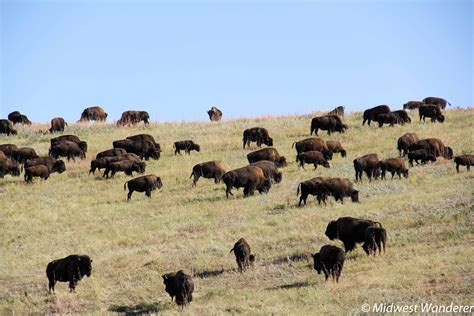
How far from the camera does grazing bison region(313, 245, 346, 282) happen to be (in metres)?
19.4

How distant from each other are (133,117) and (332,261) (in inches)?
1268

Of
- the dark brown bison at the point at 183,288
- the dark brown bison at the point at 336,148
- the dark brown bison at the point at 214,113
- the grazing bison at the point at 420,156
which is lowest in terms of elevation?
the dark brown bison at the point at 183,288

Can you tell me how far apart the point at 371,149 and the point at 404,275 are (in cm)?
1928

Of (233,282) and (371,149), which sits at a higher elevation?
(371,149)

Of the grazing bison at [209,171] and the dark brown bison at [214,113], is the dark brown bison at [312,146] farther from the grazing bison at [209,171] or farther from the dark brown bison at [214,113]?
the dark brown bison at [214,113]

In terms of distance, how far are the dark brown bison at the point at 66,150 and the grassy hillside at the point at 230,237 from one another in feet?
1.86

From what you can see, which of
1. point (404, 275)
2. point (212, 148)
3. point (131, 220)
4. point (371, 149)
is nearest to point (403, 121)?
point (371, 149)

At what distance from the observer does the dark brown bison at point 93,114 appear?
5516 centimetres

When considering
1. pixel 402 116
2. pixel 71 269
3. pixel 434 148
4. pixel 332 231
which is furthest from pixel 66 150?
pixel 332 231

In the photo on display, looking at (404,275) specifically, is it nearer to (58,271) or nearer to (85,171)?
(58,271)

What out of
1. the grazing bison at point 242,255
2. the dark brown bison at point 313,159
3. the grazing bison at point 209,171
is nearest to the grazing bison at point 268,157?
the dark brown bison at point 313,159

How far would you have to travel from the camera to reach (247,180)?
102 ft

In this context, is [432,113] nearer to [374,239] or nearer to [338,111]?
[338,111]

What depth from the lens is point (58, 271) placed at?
70.9 feet
